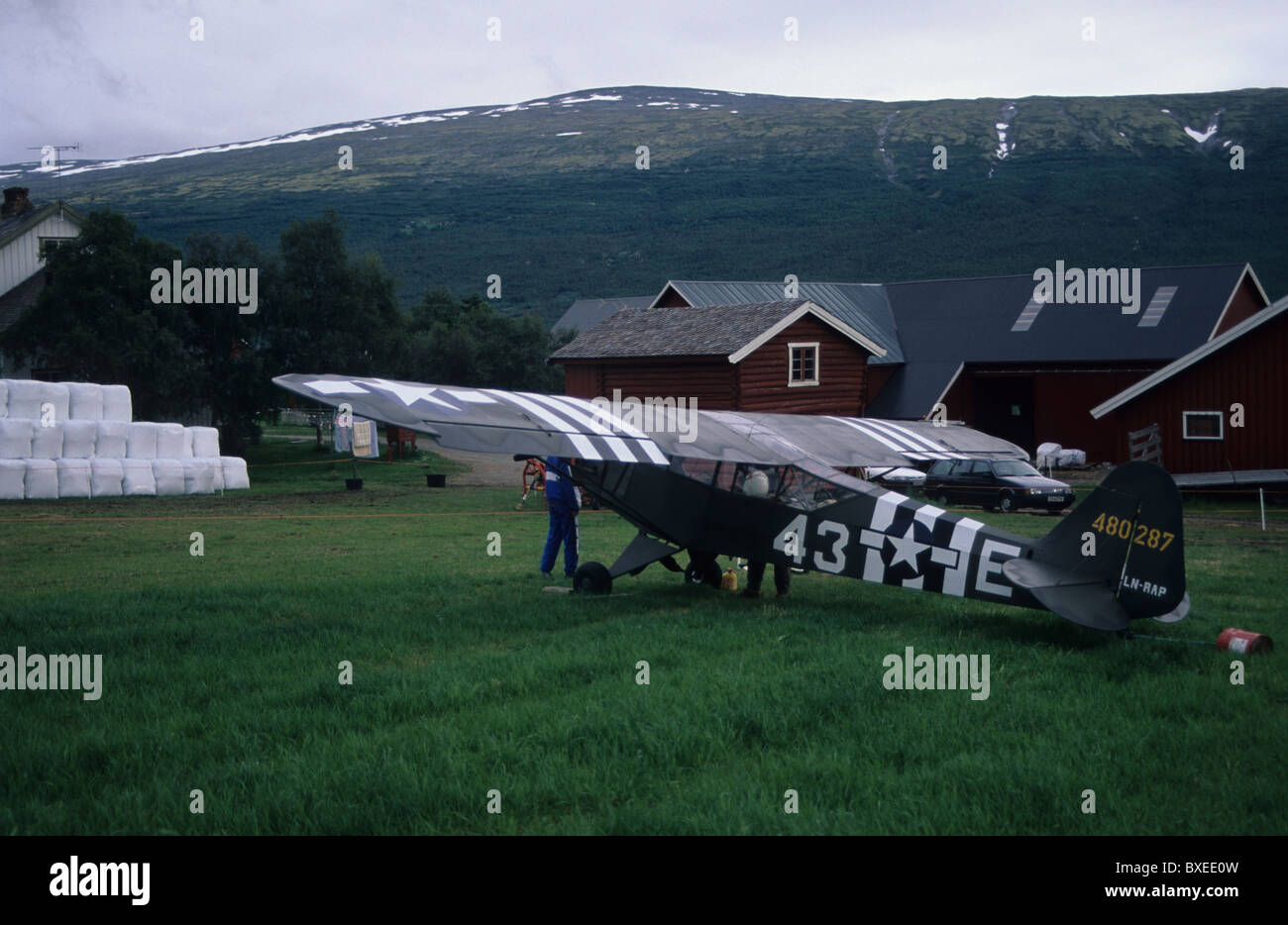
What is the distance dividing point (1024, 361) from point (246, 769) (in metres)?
42.9

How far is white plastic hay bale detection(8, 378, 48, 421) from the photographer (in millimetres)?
30062

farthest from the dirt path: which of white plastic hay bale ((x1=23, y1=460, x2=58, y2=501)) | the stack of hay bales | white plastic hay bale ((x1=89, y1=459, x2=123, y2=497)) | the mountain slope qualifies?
the mountain slope

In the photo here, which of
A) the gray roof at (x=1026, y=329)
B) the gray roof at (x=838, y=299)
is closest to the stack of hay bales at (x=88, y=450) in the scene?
the gray roof at (x=838, y=299)

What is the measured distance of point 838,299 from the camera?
49250 millimetres

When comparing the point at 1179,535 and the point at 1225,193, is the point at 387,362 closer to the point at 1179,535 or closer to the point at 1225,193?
the point at 1179,535

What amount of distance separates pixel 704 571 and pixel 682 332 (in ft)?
70.1

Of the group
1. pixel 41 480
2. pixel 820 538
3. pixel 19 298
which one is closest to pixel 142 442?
pixel 41 480

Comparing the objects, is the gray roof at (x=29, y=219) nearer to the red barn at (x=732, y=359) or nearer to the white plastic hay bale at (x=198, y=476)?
the white plastic hay bale at (x=198, y=476)

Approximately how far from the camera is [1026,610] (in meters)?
10.9

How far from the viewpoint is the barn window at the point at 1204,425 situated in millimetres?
31188

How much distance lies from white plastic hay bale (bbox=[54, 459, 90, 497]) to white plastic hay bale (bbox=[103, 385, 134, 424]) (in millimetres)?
2222

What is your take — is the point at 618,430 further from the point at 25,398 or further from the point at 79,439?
the point at 25,398

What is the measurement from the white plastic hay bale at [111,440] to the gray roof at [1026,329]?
29641 millimetres

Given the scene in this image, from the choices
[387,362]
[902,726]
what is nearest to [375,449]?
[387,362]
